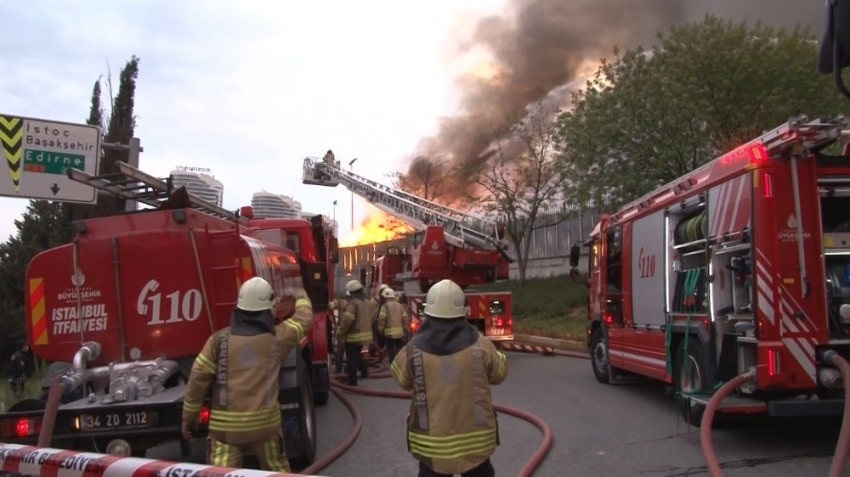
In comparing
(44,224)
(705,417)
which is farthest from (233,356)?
(44,224)

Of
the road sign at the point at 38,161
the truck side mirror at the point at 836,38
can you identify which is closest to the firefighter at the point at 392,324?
the road sign at the point at 38,161

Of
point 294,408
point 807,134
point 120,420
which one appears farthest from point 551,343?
point 120,420

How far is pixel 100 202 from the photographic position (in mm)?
13727

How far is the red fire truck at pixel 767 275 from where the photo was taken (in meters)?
6.21

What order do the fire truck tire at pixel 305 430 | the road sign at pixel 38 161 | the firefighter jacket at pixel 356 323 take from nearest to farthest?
the fire truck tire at pixel 305 430 → the road sign at pixel 38 161 → the firefighter jacket at pixel 356 323

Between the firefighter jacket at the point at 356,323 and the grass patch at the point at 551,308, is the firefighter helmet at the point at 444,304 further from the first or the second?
the grass patch at the point at 551,308

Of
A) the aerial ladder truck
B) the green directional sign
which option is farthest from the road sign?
the aerial ladder truck

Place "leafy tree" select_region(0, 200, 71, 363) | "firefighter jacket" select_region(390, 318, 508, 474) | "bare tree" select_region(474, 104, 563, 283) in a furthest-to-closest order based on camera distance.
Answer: "bare tree" select_region(474, 104, 563, 283) → "leafy tree" select_region(0, 200, 71, 363) → "firefighter jacket" select_region(390, 318, 508, 474)

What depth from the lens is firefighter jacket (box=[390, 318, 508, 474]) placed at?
369cm

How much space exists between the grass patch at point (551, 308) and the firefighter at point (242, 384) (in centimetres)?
1363

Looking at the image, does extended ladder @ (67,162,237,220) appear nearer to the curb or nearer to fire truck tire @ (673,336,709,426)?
fire truck tire @ (673,336,709,426)

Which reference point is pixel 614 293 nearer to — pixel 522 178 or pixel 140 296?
pixel 140 296

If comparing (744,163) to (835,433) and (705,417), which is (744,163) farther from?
(835,433)

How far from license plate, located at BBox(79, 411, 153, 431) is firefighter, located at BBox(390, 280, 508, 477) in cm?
225
